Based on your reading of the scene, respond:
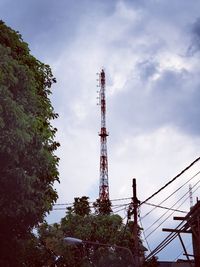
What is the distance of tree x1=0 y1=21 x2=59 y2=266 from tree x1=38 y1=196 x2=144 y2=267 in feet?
83.7

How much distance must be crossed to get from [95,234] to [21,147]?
33.5 meters

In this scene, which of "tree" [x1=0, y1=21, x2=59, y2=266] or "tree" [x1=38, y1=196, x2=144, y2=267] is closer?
"tree" [x1=0, y1=21, x2=59, y2=266]

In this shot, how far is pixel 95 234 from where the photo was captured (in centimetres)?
5000

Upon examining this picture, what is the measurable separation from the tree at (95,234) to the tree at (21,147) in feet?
83.7

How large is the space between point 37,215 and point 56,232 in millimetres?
26583

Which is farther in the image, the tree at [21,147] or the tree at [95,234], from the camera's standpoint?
the tree at [95,234]

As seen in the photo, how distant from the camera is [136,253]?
24.6 metres

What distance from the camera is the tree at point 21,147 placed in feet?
60.5

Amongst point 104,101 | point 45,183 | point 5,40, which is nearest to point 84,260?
point 104,101

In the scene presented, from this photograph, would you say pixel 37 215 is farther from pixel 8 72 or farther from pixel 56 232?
pixel 56 232

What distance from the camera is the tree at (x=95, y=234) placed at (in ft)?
157

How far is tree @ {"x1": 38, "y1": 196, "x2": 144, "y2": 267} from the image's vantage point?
47875 millimetres

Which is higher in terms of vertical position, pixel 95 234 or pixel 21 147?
pixel 95 234

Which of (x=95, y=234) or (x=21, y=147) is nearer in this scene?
(x=21, y=147)
